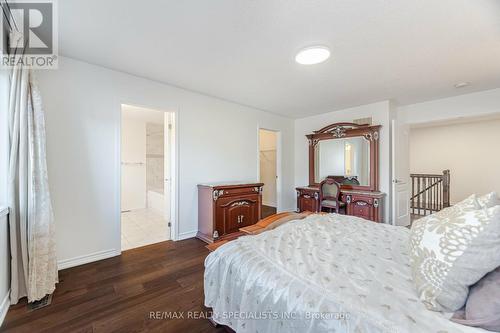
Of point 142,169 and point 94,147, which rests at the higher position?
point 94,147

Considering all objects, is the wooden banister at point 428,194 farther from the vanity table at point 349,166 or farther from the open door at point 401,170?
the vanity table at point 349,166

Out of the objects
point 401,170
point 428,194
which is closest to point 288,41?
point 401,170

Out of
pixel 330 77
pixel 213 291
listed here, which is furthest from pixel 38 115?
pixel 330 77

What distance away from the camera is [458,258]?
0.84 metres

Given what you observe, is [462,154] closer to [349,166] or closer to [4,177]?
[349,166]

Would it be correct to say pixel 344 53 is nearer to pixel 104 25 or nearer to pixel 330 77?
pixel 330 77

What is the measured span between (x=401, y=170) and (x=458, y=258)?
3.84 meters

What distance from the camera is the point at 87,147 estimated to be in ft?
8.34

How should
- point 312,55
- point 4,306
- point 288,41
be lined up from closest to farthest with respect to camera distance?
point 4,306 < point 288,41 < point 312,55

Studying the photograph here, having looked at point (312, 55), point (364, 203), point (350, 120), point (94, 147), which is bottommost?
point (364, 203)

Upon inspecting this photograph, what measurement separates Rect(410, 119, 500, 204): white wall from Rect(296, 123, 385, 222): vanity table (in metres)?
3.87

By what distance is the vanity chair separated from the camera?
156 inches

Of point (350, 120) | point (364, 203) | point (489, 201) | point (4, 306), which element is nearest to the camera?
point (489, 201)

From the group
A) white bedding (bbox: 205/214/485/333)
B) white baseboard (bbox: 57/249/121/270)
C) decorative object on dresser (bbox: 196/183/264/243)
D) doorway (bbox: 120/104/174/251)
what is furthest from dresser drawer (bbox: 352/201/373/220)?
white baseboard (bbox: 57/249/121/270)
